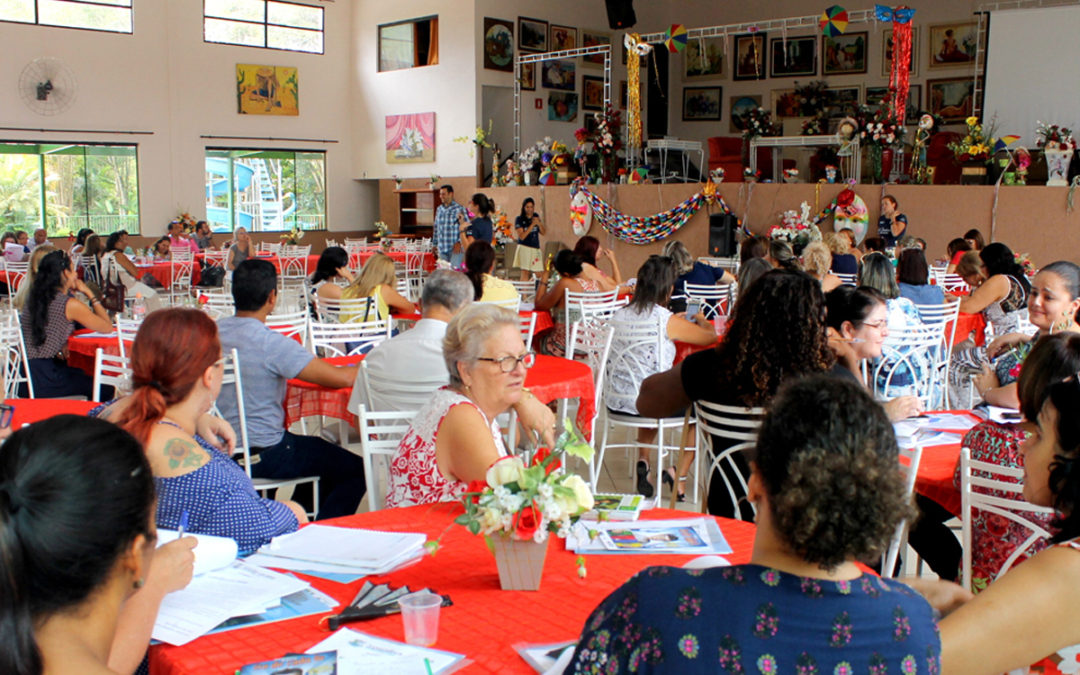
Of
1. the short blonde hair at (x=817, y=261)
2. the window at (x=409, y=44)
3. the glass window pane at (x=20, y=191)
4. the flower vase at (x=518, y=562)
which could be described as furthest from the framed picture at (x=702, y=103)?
the flower vase at (x=518, y=562)

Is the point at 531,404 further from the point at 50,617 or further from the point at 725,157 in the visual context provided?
the point at 725,157

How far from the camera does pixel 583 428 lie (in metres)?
4.17

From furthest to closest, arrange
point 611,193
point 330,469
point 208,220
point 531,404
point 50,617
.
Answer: point 208,220, point 611,193, point 330,469, point 531,404, point 50,617

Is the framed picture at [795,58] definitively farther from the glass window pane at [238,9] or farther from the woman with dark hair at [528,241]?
the glass window pane at [238,9]

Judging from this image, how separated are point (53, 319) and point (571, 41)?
566 inches

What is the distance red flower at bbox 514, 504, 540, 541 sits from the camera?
1.64 meters

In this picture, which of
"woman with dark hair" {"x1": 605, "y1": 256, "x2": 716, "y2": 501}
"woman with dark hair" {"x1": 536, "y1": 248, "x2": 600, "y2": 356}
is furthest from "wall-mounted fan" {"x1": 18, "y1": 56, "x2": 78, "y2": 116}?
"woman with dark hair" {"x1": 605, "y1": 256, "x2": 716, "y2": 501}

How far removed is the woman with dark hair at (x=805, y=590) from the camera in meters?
1.10

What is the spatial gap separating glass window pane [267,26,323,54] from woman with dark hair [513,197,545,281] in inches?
282

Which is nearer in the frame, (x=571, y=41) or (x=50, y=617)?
(x=50, y=617)

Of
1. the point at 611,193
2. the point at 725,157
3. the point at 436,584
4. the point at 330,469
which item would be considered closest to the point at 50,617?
the point at 436,584

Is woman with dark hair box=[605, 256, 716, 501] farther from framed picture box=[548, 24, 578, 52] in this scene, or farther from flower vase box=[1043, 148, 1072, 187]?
framed picture box=[548, 24, 578, 52]

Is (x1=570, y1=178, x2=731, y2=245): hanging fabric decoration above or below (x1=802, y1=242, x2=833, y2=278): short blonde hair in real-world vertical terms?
above

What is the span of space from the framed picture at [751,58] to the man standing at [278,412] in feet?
51.2
